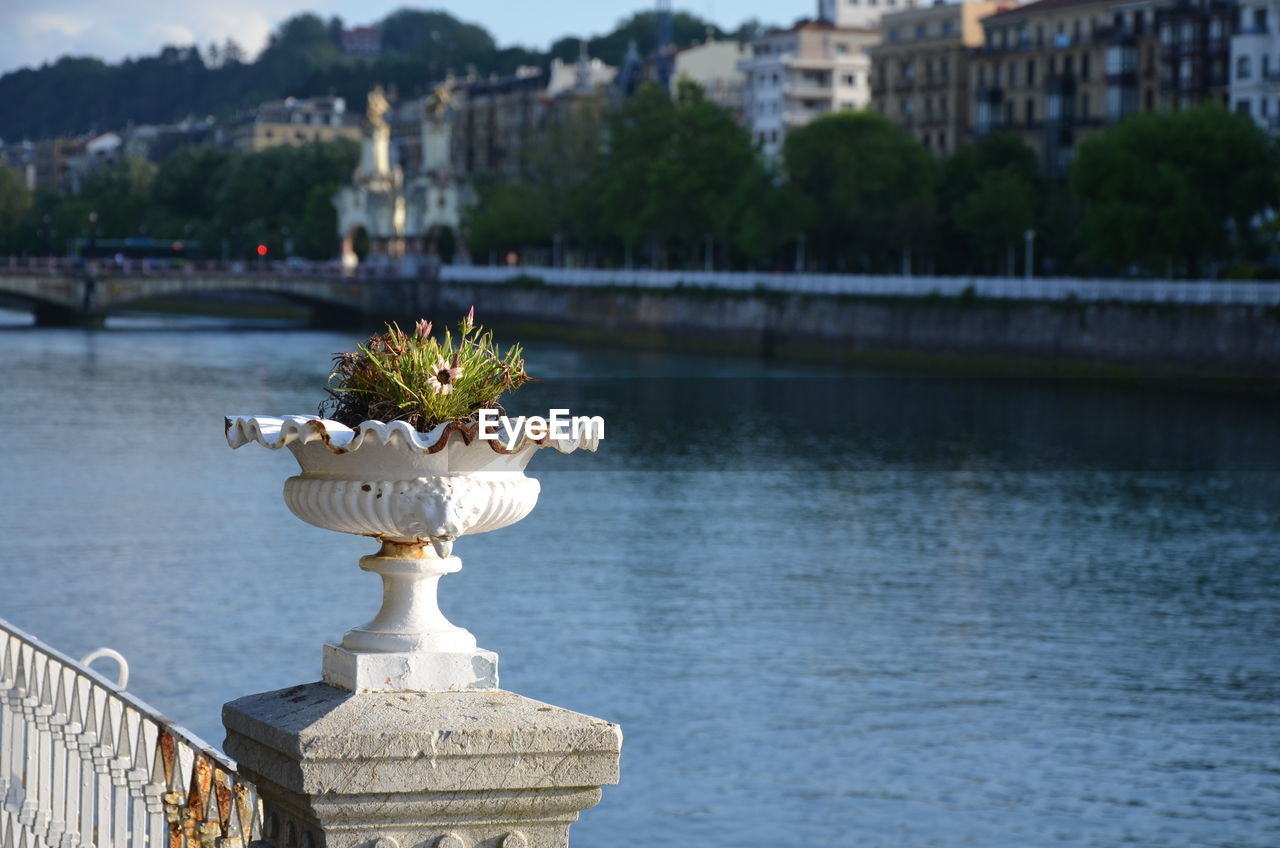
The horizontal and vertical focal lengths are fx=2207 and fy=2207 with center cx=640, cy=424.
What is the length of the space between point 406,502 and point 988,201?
228 ft

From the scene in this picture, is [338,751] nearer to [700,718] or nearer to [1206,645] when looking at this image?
[700,718]

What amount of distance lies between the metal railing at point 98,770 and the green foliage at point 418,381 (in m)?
0.93

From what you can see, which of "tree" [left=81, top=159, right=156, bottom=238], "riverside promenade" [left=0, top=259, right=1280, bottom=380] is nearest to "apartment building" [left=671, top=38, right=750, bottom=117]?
"riverside promenade" [left=0, top=259, right=1280, bottom=380]

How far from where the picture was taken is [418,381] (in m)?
5.53

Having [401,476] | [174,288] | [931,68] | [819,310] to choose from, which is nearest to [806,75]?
[931,68]

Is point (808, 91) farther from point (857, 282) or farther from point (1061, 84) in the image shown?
point (857, 282)

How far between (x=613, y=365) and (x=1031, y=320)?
1580 cm

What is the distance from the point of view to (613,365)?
74.5 m

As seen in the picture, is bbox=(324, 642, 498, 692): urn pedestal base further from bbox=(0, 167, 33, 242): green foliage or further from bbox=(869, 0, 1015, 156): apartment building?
bbox=(0, 167, 33, 242): green foliage

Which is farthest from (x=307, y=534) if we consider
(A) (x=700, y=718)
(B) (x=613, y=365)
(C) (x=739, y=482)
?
(B) (x=613, y=365)

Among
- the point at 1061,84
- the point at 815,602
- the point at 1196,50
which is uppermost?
the point at 1196,50

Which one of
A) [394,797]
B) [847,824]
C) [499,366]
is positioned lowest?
[847,824]

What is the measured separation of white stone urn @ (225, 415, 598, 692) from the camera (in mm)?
5309

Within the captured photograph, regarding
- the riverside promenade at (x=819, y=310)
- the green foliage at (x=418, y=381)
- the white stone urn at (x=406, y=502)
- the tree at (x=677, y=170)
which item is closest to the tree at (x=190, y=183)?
the riverside promenade at (x=819, y=310)
